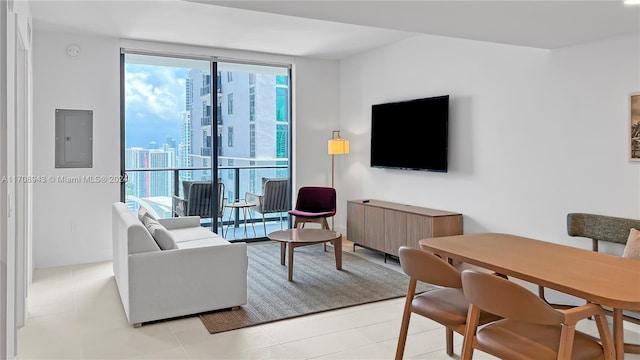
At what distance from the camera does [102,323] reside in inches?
143

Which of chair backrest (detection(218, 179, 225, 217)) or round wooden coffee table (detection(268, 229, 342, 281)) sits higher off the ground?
chair backrest (detection(218, 179, 225, 217))

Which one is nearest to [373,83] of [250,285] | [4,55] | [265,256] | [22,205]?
[265,256]

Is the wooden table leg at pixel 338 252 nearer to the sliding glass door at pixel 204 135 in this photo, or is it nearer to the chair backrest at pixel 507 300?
the sliding glass door at pixel 204 135

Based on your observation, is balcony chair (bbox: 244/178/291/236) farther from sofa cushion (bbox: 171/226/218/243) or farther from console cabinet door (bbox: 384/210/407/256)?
console cabinet door (bbox: 384/210/407/256)

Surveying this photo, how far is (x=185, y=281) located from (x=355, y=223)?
284cm

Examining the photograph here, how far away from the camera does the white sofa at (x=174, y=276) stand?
350 centimetres

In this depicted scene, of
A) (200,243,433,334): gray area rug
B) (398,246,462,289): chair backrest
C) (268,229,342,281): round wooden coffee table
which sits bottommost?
(200,243,433,334): gray area rug

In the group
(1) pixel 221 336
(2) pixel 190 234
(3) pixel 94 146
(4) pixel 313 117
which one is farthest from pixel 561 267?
(3) pixel 94 146

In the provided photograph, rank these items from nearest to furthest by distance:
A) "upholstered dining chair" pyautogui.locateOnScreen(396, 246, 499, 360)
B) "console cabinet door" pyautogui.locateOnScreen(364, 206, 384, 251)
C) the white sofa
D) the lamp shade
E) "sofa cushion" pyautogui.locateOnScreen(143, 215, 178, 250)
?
"upholstered dining chair" pyautogui.locateOnScreen(396, 246, 499, 360), the white sofa, "sofa cushion" pyautogui.locateOnScreen(143, 215, 178, 250), "console cabinet door" pyautogui.locateOnScreen(364, 206, 384, 251), the lamp shade

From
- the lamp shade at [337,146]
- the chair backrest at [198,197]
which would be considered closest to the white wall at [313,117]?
the lamp shade at [337,146]

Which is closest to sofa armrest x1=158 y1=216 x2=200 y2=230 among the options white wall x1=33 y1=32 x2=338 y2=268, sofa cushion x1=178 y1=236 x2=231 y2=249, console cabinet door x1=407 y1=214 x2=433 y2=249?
sofa cushion x1=178 y1=236 x2=231 y2=249

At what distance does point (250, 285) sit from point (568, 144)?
3130mm

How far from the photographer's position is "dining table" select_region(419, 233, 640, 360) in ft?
6.56

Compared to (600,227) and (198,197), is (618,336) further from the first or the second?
(198,197)
